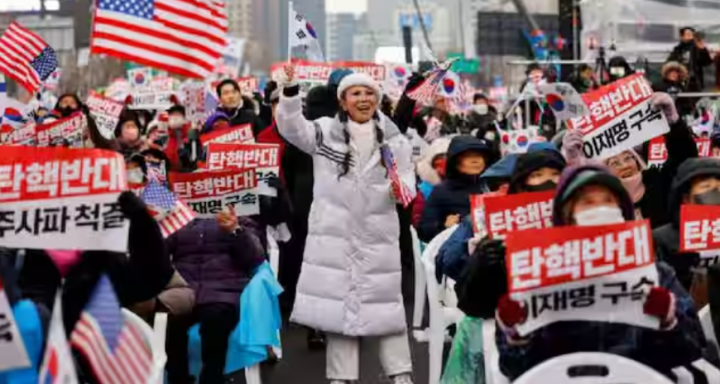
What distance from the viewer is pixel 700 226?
18.1 ft

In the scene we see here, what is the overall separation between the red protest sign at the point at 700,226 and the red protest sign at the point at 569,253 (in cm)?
121

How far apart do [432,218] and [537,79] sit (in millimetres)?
10492

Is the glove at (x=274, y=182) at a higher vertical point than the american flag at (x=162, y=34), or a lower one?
lower

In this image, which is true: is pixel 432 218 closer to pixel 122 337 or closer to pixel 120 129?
pixel 122 337

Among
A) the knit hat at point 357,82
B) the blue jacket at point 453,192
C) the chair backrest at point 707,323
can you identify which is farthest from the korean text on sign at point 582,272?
the blue jacket at point 453,192

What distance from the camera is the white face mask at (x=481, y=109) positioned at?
67.8 ft

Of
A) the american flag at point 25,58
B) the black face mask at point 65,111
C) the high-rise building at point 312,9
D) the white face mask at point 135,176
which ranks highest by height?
the high-rise building at point 312,9

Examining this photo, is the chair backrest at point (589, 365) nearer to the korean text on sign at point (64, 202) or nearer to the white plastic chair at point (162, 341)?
the korean text on sign at point (64, 202)

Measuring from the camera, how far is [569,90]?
10742 millimetres

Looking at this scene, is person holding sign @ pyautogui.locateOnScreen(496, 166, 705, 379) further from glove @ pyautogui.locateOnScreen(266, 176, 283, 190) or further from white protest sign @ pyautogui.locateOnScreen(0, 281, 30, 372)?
glove @ pyautogui.locateOnScreen(266, 176, 283, 190)

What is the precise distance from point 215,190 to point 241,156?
2.57 ft

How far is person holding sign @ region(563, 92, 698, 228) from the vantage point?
22.3 ft

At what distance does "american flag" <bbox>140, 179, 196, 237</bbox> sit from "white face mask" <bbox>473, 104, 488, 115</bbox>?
14.6m

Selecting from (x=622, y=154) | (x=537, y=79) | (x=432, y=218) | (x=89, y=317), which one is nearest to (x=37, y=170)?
(x=89, y=317)
